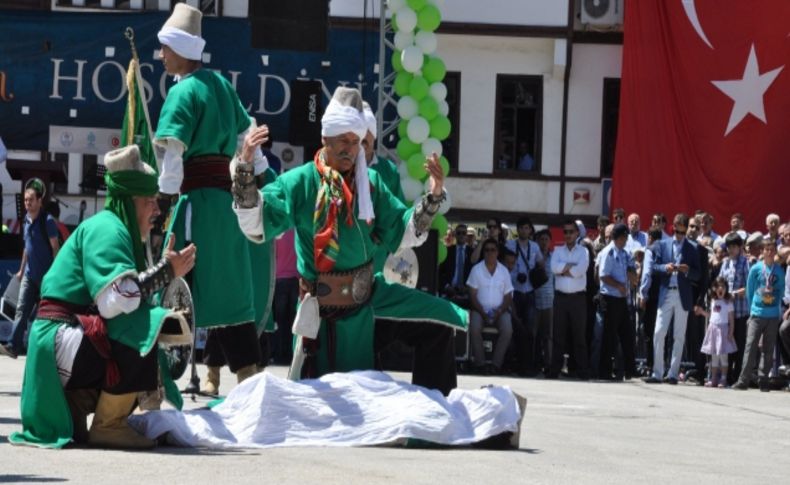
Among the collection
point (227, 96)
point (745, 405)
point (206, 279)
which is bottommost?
point (745, 405)

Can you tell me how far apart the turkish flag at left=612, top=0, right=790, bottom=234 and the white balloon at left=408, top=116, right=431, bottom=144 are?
855cm

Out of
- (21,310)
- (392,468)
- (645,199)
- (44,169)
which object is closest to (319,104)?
(44,169)

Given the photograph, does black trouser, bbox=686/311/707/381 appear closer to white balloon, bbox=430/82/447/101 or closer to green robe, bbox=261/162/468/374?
white balloon, bbox=430/82/447/101

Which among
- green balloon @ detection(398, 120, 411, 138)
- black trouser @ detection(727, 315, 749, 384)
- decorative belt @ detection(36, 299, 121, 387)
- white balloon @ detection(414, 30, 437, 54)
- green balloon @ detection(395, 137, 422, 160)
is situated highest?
white balloon @ detection(414, 30, 437, 54)

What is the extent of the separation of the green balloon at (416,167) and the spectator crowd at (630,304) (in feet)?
3.18

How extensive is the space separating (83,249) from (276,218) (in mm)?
1273

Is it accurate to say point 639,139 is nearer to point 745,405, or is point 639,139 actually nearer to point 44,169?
point 44,169

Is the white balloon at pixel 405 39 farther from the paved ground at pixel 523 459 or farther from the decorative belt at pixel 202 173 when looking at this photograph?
the decorative belt at pixel 202 173

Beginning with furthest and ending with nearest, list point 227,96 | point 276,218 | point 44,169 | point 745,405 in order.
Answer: point 44,169
point 745,405
point 227,96
point 276,218

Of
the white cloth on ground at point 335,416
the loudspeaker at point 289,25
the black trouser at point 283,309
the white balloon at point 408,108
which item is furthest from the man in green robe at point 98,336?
the loudspeaker at point 289,25

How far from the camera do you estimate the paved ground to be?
7.17m

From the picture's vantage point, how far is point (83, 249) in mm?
7953

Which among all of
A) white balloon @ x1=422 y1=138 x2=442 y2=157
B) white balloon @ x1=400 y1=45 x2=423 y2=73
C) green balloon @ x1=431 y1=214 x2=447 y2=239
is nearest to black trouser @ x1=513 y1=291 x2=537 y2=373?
green balloon @ x1=431 y1=214 x2=447 y2=239

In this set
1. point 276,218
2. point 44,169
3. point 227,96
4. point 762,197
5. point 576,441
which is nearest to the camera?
point 276,218
